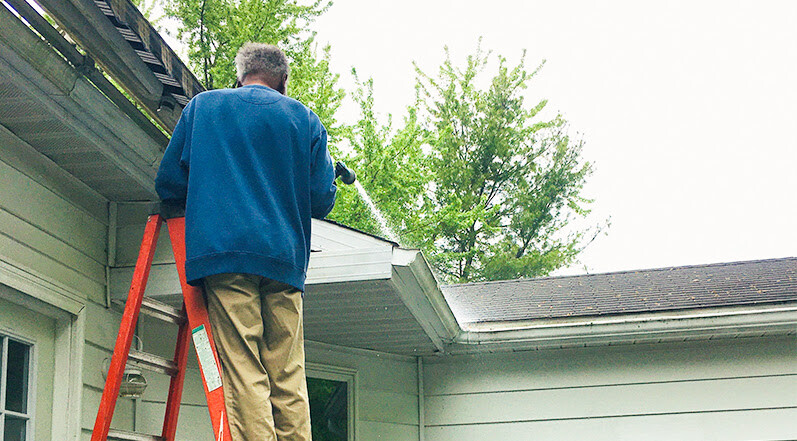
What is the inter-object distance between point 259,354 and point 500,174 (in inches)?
683

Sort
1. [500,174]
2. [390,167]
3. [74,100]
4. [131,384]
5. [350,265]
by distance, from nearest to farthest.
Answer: [74,100] < [131,384] < [350,265] < [390,167] < [500,174]

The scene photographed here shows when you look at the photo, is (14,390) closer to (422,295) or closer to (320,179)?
(320,179)

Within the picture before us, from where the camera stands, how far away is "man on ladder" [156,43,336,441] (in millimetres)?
2225

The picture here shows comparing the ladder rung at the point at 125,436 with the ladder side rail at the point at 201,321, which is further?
the ladder rung at the point at 125,436

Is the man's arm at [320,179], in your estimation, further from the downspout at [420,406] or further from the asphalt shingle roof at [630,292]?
the downspout at [420,406]

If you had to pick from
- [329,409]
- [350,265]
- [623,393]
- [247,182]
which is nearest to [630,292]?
[623,393]

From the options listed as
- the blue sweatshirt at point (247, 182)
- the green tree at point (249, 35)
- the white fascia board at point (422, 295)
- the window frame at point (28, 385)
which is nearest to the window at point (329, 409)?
the white fascia board at point (422, 295)

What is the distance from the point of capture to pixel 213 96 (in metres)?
2.43

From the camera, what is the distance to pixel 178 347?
2.62m

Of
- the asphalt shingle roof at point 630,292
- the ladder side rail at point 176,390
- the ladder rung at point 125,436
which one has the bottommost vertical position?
the ladder rung at point 125,436

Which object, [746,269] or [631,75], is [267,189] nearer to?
[746,269]

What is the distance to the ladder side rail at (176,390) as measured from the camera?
8.38 ft

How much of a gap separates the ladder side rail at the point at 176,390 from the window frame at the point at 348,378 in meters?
2.67

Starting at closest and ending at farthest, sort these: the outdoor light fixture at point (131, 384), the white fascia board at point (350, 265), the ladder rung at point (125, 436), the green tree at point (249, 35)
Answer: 1. the ladder rung at point (125, 436)
2. the outdoor light fixture at point (131, 384)
3. the white fascia board at point (350, 265)
4. the green tree at point (249, 35)
